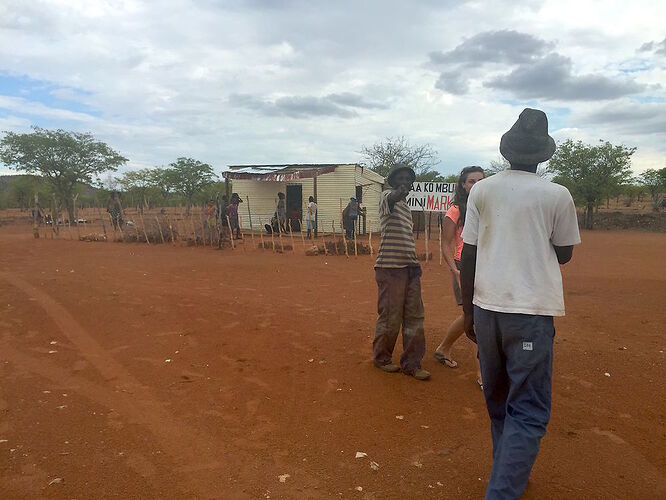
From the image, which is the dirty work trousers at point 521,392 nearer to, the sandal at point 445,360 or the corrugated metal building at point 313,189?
the sandal at point 445,360

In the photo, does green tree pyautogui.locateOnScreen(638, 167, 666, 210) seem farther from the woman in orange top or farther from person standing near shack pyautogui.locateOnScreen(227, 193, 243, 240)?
the woman in orange top

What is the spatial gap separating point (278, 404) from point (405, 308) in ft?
4.28

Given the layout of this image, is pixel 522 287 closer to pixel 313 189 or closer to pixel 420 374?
pixel 420 374

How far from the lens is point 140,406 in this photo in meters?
3.61

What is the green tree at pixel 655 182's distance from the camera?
2963cm

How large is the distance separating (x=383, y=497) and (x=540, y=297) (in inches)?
51.0

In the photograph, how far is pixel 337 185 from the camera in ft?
66.9

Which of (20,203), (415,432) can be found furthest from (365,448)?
(20,203)

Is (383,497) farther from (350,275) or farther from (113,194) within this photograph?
A: (113,194)

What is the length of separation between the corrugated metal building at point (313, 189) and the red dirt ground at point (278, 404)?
43.1 ft

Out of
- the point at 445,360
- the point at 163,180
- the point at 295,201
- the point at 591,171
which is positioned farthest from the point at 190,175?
the point at 445,360

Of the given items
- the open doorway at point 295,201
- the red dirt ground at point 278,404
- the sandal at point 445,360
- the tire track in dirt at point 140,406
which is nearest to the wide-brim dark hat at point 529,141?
the red dirt ground at point 278,404

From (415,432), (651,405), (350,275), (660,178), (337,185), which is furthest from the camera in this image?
(660,178)

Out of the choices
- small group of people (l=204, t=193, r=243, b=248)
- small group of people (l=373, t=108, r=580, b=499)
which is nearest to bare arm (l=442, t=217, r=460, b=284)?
small group of people (l=373, t=108, r=580, b=499)
